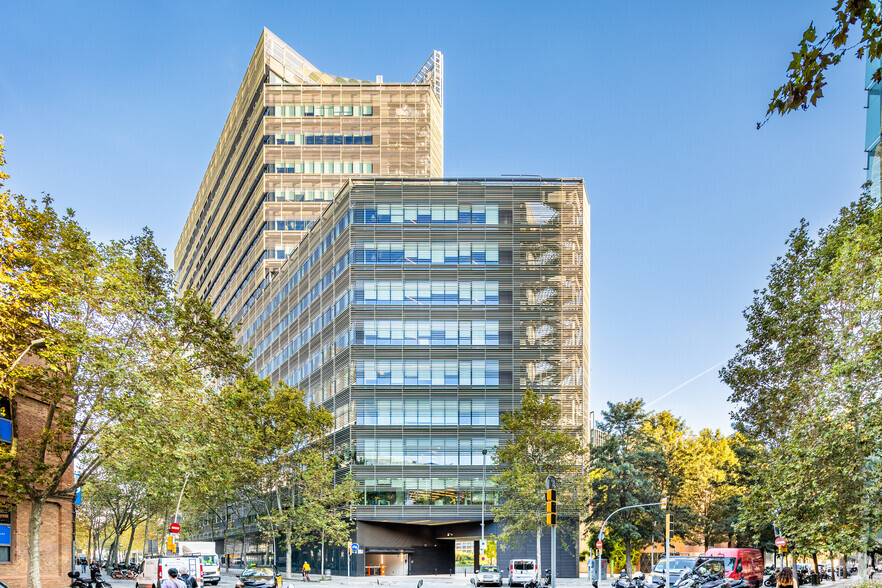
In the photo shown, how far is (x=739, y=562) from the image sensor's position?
4731 cm

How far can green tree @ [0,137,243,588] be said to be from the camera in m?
28.2

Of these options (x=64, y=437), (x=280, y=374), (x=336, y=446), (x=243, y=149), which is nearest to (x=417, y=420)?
(x=336, y=446)

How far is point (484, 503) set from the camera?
72.7 metres

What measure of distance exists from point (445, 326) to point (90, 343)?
4817 centimetres

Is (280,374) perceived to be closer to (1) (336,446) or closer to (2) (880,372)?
(1) (336,446)

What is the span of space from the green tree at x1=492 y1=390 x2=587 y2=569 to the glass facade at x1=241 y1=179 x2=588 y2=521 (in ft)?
34.3

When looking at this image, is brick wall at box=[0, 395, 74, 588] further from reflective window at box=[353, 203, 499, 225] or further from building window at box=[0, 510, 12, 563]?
reflective window at box=[353, 203, 499, 225]

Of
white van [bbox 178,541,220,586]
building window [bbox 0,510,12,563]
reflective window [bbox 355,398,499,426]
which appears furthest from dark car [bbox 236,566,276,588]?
reflective window [bbox 355,398,499,426]

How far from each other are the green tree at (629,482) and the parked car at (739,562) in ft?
46.3

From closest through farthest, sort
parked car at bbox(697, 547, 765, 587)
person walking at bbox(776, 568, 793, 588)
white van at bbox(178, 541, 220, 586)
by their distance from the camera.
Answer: person walking at bbox(776, 568, 793, 588), parked car at bbox(697, 547, 765, 587), white van at bbox(178, 541, 220, 586)

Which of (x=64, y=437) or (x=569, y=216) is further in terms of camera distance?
(x=569, y=216)

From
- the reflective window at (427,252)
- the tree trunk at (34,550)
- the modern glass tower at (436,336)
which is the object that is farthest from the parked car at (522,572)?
the tree trunk at (34,550)

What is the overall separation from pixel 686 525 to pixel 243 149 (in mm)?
79780

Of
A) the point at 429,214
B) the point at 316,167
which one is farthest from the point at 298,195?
the point at 429,214
